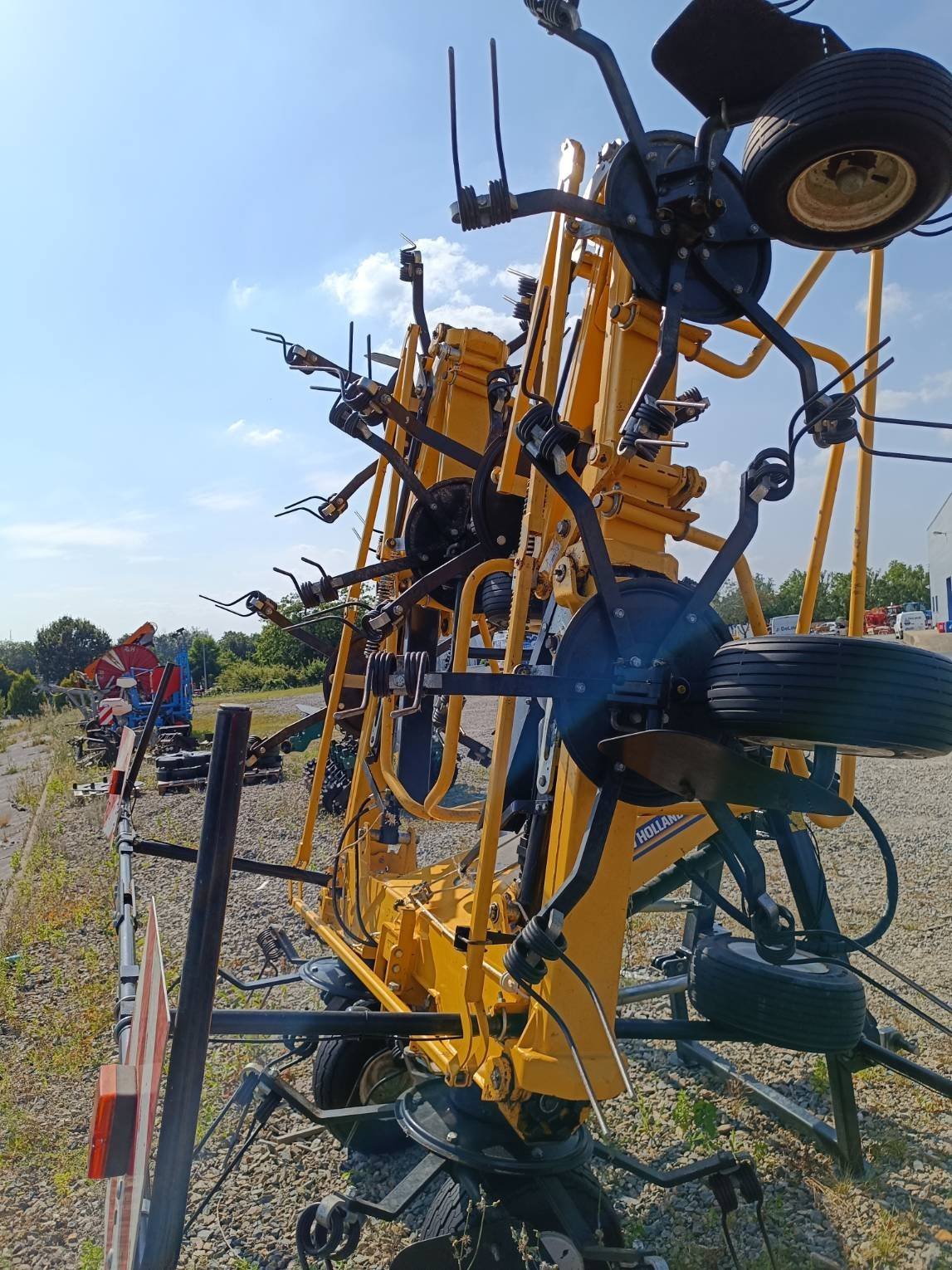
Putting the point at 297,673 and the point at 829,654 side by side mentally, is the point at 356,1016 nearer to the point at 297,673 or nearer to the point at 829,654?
the point at 829,654

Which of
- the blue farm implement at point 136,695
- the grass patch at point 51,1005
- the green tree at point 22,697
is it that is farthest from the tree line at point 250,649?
the grass patch at point 51,1005

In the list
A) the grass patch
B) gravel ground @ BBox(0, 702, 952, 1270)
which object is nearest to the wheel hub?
gravel ground @ BBox(0, 702, 952, 1270)

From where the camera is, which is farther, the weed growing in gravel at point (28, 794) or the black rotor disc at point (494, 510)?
the weed growing in gravel at point (28, 794)

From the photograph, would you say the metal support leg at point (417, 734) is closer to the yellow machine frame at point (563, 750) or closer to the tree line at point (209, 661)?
the yellow machine frame at point (563, 750)

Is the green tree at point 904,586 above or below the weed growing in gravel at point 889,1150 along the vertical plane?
above

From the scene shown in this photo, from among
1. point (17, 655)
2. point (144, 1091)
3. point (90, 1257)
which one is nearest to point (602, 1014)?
point (144, 1091)

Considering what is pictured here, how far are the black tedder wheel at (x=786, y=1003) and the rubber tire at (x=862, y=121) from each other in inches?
86.9

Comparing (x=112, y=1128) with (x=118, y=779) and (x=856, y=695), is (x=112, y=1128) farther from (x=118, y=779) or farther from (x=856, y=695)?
(x=118, y=779)

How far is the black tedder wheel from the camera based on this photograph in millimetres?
2656

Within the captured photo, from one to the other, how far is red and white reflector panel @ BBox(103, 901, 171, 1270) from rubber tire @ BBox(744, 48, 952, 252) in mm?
2350

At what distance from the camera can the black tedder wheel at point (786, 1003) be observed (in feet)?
8.71

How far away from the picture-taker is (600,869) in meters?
2.67

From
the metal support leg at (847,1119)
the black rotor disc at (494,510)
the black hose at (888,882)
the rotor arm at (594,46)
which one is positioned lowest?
the metal support leg at (847,1119)

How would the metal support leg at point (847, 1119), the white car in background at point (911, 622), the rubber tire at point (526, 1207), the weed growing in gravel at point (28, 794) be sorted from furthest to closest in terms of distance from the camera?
the white car in background at point (911, 622), the weed growing in gravel at point (28, 794), the metal support leg at point (847, 1119), the rubber tire at point (526, 1207)
